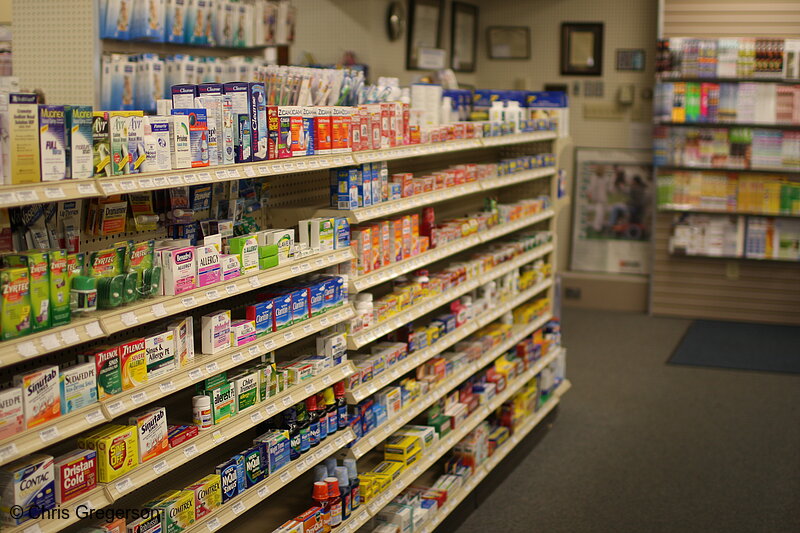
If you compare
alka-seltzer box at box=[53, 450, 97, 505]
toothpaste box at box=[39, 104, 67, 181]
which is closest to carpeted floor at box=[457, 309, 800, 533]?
alka-seltzer box at box=[53, 450, 97, 505]

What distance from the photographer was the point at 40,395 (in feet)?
7.34

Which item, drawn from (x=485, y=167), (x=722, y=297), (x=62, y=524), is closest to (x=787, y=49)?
(x=722, y=297)

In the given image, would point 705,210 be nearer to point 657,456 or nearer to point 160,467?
point 657,456

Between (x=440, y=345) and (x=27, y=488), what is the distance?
259 cm

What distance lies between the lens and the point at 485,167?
5074 mm

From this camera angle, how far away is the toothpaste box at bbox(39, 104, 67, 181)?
2211 mm

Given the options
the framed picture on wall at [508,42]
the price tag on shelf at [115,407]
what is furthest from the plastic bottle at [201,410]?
the framed picture on wall at [508,42]

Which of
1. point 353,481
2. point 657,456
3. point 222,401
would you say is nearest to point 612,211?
point 657,456

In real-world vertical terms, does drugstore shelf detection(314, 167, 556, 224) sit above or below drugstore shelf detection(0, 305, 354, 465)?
above

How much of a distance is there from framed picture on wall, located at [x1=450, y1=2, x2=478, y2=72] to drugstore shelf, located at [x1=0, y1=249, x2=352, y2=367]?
22.2 feet

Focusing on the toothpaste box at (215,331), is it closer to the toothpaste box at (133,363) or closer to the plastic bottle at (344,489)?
the toothpaste box at (133,363)

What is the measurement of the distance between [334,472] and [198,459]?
1.98ft

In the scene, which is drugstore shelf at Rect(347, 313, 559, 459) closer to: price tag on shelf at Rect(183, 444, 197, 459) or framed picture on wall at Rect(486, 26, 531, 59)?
price tag on shelf at Rect(183, 444, 197, 459)

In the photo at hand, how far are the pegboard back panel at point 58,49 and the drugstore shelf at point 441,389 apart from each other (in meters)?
2.39
